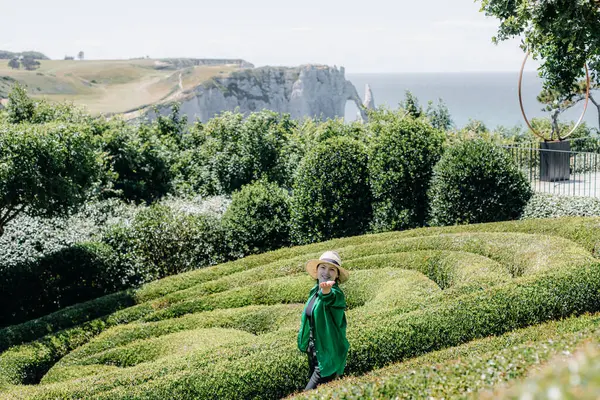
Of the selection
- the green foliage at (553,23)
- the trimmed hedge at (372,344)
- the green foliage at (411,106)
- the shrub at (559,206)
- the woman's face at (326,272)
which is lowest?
the trimmed hedge at (372,344)

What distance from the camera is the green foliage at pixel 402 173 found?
55.4ft

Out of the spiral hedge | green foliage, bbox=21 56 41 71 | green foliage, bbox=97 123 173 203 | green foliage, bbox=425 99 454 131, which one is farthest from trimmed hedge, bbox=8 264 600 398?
green foliage, bbox=21 56 41 71

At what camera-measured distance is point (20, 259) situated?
49.1 feet

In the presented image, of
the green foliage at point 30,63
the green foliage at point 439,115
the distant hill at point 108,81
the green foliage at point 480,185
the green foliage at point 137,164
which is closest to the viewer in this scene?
the green foliage at point 480,185

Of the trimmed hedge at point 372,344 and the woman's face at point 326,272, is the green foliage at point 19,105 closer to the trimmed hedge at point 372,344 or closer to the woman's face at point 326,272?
the trimmed hedge at point 372,344

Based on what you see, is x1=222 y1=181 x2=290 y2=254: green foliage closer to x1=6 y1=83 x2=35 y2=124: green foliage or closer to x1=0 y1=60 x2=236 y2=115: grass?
x1=6 y1=83 x2=35 y2=124: green foliage

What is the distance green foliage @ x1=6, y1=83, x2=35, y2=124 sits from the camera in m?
27.0

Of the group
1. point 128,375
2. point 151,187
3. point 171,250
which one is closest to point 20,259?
point 171,250

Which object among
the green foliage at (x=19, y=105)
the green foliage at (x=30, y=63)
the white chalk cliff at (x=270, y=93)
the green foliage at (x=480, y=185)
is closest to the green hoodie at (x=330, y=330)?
the green foliage at (x=480, y=185)

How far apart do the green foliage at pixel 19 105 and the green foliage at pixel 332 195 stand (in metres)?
17.1

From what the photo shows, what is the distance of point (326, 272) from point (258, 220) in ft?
35.8

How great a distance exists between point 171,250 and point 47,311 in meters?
3.93

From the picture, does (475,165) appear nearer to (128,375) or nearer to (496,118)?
(128,375)

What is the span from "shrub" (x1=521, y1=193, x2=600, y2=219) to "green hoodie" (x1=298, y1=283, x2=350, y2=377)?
1080 centimetres
